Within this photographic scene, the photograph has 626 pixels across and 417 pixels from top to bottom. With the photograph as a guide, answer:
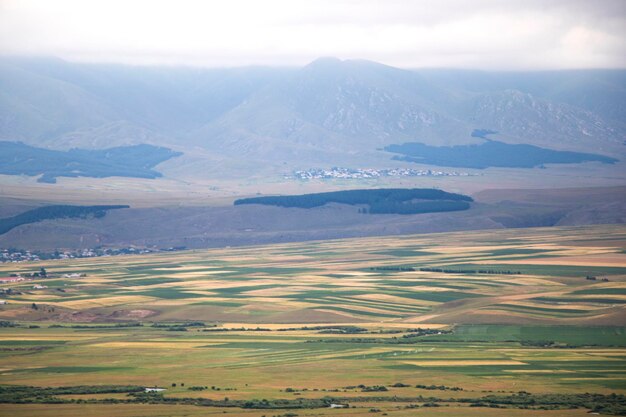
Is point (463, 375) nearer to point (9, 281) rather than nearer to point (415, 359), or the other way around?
point (415, 359)

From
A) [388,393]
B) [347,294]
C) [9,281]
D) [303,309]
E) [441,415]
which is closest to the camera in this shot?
[441,415]

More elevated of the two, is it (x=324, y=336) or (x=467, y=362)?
(x=324, y=336)

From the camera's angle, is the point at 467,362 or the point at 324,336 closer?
the point at 467,362

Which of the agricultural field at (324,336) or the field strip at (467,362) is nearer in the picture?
the agricultural field at (324,336)

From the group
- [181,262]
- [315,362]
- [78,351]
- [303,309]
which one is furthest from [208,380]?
[181,262]

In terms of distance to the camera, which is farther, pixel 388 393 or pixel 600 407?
pixel 388 393

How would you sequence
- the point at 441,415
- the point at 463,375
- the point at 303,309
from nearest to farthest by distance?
1. the point at 441,415
2. the point at 463,375
3. the point at 303,309

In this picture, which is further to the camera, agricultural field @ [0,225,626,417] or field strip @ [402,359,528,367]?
field strip @ [402,359,528,367]
